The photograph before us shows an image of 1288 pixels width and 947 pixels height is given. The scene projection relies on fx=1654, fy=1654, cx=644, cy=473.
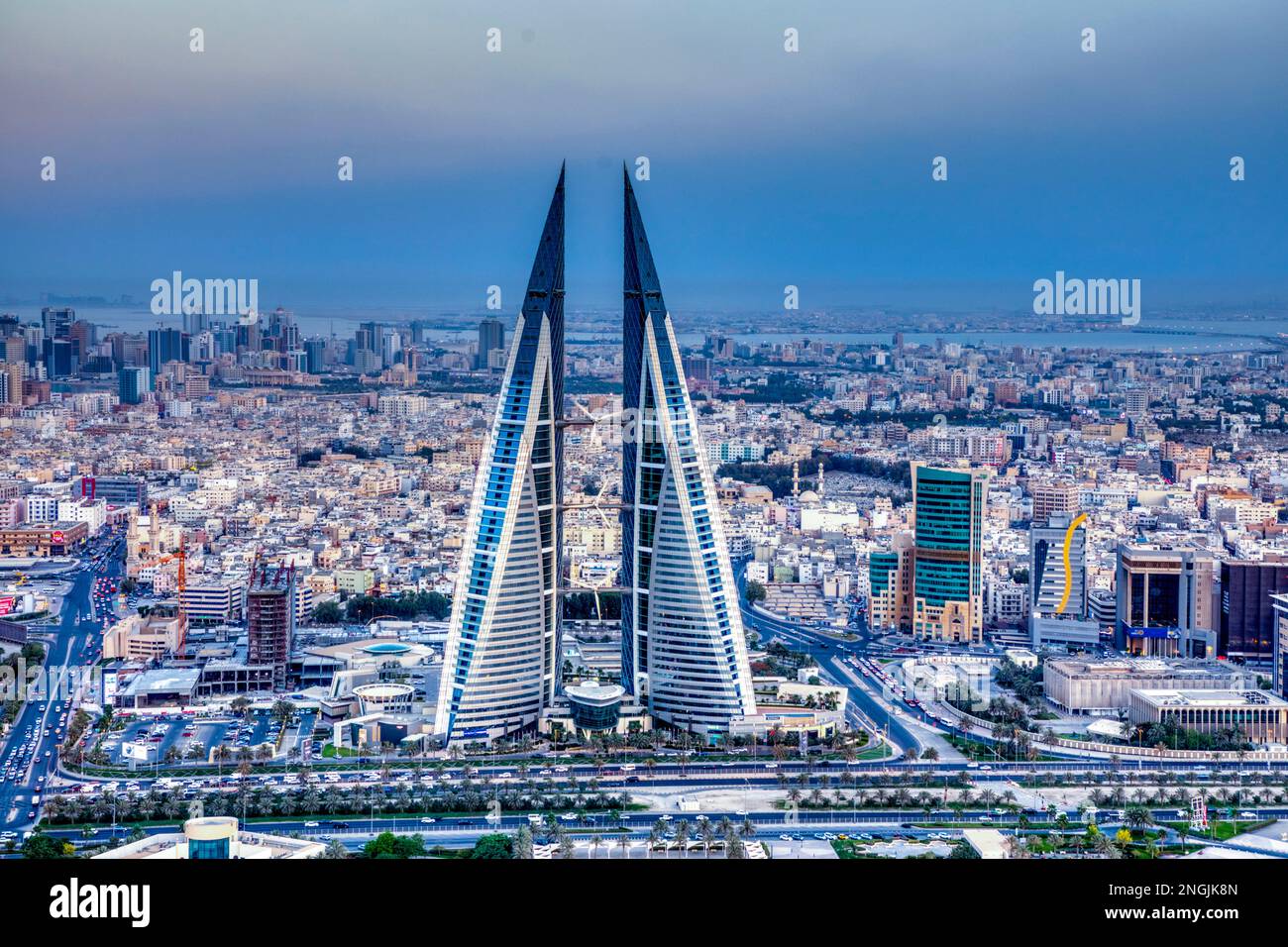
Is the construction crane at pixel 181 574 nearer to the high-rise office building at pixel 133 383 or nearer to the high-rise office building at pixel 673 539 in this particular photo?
the high-rise office building at pixel 133 383

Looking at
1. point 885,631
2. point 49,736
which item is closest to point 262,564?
point 49,736

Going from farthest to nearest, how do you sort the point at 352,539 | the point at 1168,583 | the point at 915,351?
the point at 915,351, the point at 352,539, the point at 1168,583

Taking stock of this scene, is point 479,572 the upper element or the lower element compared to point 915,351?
lower

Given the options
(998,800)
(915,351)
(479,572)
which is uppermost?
(915,351)

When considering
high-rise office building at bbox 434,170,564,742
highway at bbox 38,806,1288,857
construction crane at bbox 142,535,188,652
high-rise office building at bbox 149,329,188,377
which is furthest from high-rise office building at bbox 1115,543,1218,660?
high-rise office building at bbox 149,329,188,377

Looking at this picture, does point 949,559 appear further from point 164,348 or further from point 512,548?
point 164,348

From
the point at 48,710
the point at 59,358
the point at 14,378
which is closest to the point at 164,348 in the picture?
the point at 59,358

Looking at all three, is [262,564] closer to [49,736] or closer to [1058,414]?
[49,736]

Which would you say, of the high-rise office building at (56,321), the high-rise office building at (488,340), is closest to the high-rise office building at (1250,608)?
the high-rise office building at (488,340)
